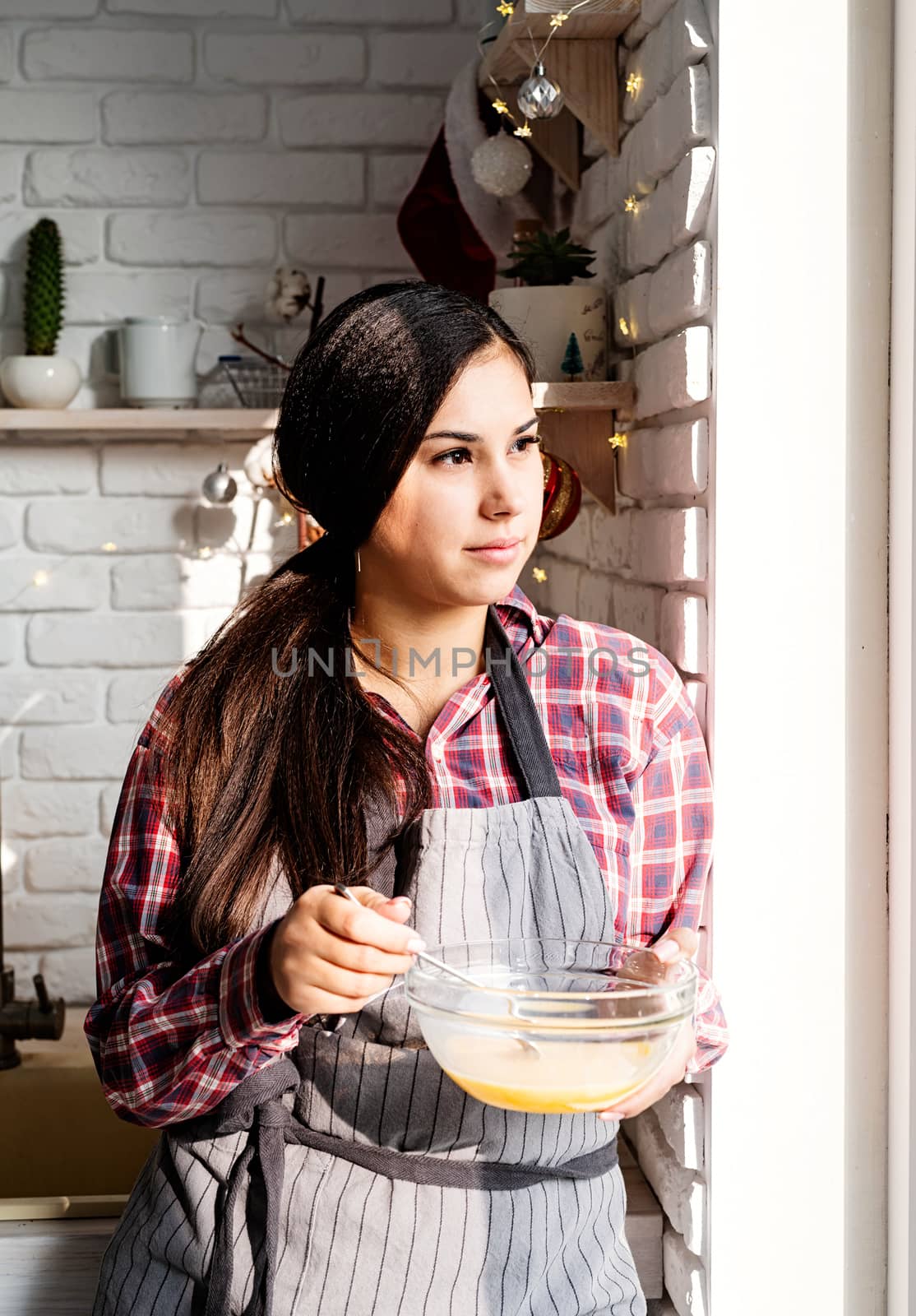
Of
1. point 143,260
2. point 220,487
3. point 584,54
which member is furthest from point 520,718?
point 143,260

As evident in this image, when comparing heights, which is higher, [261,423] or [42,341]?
[42,341]

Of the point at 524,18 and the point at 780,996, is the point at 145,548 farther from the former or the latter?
the point at 780,996

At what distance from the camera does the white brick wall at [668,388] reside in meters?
1.17

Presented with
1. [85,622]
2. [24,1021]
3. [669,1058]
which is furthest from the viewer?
[85,622]

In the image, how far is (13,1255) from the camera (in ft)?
4.59

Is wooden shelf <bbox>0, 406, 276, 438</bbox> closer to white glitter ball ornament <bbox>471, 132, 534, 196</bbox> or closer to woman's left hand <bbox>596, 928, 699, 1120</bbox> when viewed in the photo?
white glitter ball ornament <bbox>471, 132, 534, 196</bbox>

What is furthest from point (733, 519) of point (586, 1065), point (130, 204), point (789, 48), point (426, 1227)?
point (130, 204)

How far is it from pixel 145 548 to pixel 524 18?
98 cm

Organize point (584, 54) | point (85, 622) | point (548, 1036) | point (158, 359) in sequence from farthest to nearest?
point (85, 622)
point (158, 359)
point (584, 54)
point (548, 1036)

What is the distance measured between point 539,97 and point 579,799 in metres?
0.73

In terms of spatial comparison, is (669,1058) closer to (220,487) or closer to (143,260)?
(220,487)

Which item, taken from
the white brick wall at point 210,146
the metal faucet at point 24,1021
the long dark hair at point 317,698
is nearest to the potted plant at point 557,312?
the long dark hair at point 317,698

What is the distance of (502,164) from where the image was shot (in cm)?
169

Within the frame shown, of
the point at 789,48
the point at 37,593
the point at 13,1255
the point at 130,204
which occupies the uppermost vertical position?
the point at 130,204
